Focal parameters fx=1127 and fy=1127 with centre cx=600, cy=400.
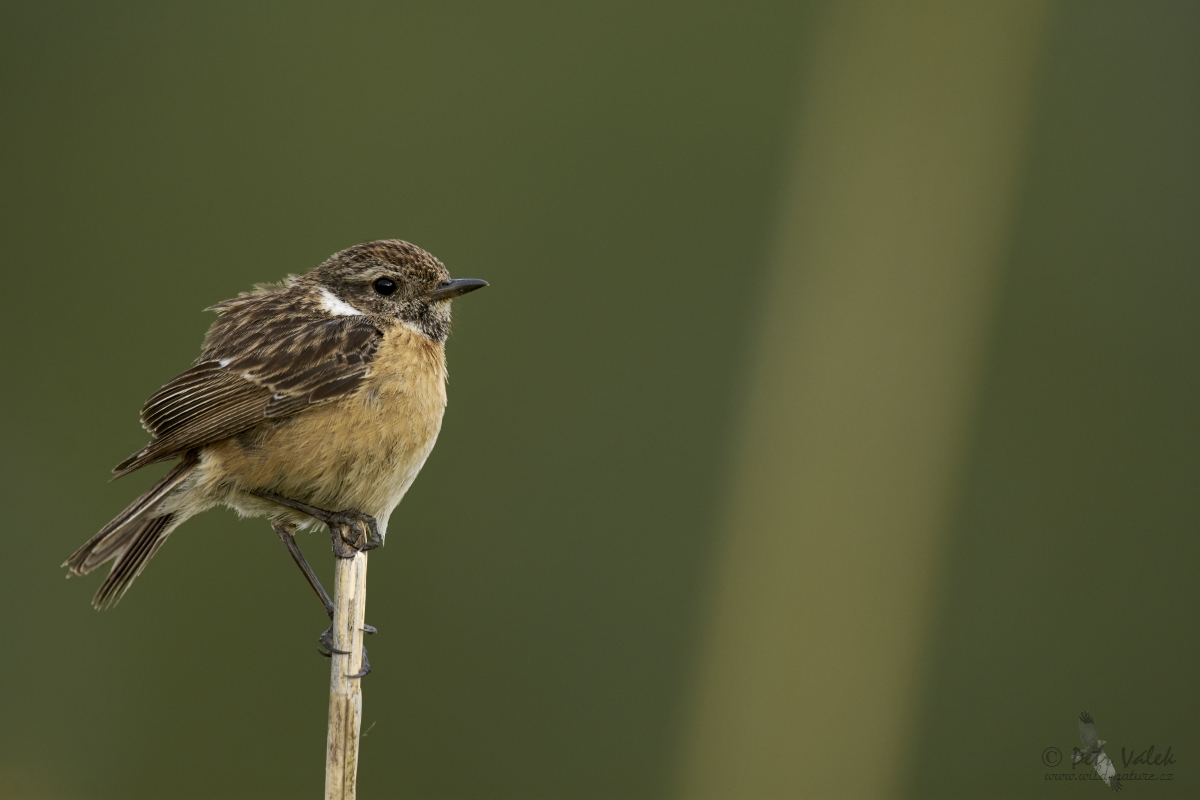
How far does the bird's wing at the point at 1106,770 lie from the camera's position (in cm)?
555

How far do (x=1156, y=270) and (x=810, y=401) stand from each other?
2.93 metres

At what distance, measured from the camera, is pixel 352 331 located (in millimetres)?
4344

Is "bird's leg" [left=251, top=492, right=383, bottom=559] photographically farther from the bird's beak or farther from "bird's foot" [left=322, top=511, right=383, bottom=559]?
the bird's beak

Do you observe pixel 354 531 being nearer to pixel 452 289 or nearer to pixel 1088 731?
pixel 452 289

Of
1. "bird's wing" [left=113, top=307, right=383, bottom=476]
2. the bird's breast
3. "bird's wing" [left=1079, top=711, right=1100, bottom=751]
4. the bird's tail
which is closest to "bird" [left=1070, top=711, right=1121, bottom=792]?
"bird's wing" [left=1079, top=711, right=1100, bottom=751]

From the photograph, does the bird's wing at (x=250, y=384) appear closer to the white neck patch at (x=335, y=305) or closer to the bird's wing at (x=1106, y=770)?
the white neck patch at (x=335, y=305)

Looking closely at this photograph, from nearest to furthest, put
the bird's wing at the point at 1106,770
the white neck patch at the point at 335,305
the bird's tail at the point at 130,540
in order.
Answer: the bird's tail at the point at 130,540, the white neck patch at the point at 335,305, the bird's wing at the point at 1106,770

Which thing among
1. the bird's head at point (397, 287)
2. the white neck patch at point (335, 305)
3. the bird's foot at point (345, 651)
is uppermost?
the bird's head at point (397, 287)

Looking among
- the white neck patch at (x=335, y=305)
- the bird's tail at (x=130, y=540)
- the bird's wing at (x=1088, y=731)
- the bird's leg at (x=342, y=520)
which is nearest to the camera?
the bird's tail at (x=130, y=540)

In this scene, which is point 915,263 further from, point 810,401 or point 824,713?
point 824,713

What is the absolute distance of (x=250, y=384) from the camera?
13.6ft

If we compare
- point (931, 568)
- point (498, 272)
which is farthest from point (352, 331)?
point (931, 568)

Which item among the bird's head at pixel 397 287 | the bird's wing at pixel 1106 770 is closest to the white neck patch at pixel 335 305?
Result: the bird's head at pixel 397 287

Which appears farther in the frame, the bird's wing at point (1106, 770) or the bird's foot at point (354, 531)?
the bird's wing at point (1106, 770)
